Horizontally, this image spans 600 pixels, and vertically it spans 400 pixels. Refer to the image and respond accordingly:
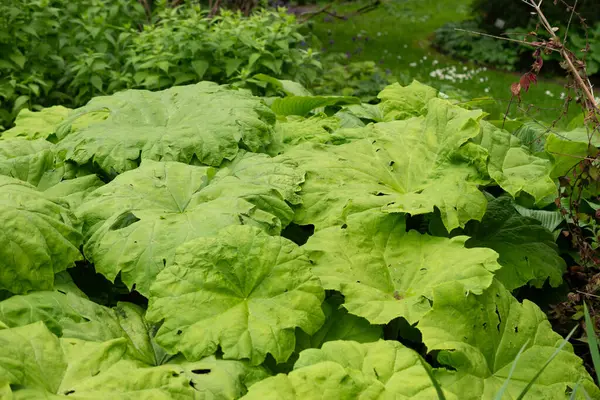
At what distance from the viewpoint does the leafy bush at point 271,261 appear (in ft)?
5.41

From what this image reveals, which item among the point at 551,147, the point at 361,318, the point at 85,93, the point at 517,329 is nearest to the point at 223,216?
the point at 361,318

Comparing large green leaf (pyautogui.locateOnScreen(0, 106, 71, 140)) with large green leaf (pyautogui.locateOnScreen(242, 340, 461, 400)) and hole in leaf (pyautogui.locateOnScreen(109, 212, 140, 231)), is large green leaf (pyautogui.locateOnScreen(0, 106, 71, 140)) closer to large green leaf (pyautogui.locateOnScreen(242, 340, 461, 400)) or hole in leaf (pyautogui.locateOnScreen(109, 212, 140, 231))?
hole in leaf (pyautogui.locateOnScreen(109, 212, 140, 231))

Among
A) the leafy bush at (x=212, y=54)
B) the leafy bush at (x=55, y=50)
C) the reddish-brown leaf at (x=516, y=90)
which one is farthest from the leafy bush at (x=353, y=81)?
the reddish-brown leaf at (x=516, y=90)

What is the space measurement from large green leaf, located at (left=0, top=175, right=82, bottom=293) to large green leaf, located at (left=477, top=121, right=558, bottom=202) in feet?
4.73

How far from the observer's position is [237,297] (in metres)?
1.93

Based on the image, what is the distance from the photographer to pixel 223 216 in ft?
6.88

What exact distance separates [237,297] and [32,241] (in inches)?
23.6

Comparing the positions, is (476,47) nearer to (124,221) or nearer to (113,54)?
(113,54)

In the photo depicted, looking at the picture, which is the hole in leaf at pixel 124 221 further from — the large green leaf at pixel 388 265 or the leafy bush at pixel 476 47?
the leafy bush at pixel 476 47

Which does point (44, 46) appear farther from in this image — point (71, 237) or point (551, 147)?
point (551, 147)

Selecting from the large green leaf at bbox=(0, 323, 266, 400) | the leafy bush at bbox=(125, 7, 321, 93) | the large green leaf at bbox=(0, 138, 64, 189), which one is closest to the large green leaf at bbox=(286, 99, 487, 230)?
the large green leaf at bbox=(0, 323, 266, 400)

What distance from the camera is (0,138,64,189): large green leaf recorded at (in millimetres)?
2430

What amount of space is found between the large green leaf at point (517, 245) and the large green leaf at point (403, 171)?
281mm

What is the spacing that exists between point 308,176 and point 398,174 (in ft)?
1.15
